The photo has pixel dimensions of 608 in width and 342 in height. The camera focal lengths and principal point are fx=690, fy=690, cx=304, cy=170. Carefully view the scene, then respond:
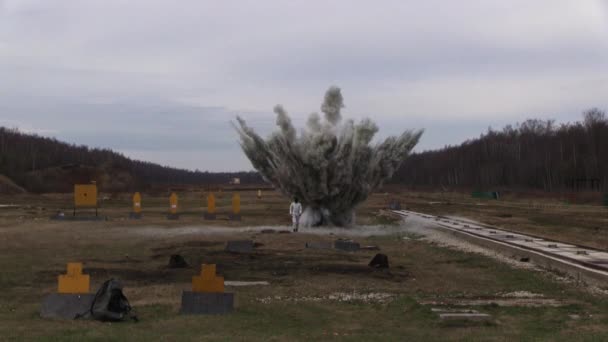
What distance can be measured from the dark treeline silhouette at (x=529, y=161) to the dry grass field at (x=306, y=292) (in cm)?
6880

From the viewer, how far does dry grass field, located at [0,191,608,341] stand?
1012 cm

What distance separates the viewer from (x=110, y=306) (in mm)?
10961

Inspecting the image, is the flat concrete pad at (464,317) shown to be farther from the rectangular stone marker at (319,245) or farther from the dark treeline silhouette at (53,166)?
the dark treeline silhouette at (53,166)

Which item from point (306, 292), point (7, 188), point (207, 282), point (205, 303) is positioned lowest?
point (306, 292)

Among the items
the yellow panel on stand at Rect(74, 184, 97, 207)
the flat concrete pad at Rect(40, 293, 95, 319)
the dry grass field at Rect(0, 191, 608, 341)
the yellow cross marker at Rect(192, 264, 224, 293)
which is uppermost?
the yellow panel on stand at Rect(74, 184, 97, 207)

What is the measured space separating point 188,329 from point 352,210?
73.6 ft

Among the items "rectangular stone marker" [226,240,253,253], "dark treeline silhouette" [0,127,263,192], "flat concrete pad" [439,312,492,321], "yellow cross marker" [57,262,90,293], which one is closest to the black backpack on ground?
"yellow cross marker" [57,262,90,293]

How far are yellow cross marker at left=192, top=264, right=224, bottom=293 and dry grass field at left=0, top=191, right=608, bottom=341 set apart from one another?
54 centimetres

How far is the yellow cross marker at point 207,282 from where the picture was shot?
11.5 m

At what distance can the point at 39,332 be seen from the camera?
9.99m

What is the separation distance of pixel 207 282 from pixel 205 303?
347 millimetres

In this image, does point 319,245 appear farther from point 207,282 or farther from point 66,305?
point 66,305

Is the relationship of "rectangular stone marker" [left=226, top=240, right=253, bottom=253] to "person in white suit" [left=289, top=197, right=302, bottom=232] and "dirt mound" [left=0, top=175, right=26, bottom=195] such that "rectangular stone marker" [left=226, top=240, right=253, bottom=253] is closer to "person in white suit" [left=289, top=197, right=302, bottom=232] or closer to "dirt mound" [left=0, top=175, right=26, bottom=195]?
"person in white suit" [left=289, top=197, right=302, bottom=232]

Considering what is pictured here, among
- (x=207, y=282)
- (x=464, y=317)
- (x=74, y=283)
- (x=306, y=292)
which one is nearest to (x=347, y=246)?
(x=306, y=292)
